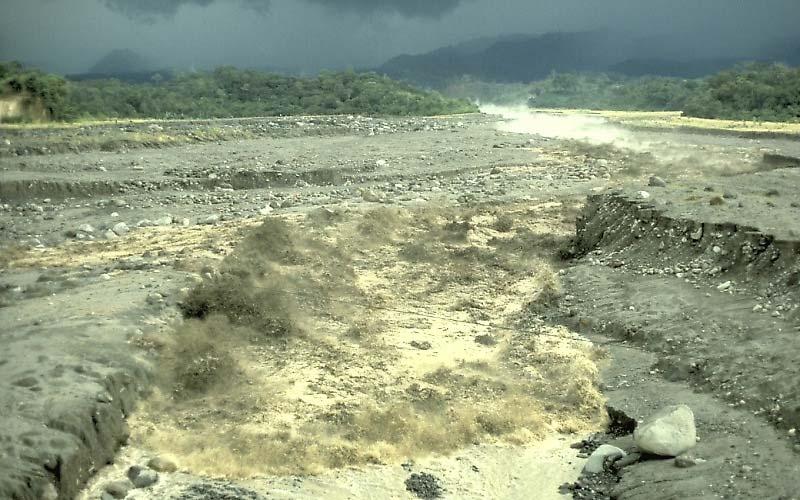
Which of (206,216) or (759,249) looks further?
(206,216)

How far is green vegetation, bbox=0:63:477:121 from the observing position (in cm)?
4062

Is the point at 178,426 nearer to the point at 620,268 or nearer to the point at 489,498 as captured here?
the point at 489,498

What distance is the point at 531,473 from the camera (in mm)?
10438

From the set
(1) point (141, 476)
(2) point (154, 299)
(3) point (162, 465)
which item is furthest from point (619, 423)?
(2) point (154, 299)

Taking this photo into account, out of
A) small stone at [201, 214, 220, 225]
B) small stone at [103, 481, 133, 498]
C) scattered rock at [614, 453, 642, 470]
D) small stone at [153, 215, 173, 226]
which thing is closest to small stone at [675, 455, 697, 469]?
scattered rock at [614, 453, 642, 470]

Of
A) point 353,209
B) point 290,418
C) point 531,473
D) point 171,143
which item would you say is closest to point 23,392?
point 290,418

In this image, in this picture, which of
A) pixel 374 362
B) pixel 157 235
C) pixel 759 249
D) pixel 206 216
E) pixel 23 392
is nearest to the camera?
pixel 23 392

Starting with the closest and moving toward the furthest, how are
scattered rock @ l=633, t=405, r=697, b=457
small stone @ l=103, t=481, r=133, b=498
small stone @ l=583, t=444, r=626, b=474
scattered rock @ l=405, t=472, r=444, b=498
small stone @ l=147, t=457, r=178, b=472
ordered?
small stone @ l=103, t=481, r=133, b=498
small stone @ l=147, t=457, r=178, b=472
scattered rock @ l=405, t=472, r=444, b=498
scattered rock @ l=633, t=405, r=697, b=457
small stone @ l=583, t=444, r=626, b=474

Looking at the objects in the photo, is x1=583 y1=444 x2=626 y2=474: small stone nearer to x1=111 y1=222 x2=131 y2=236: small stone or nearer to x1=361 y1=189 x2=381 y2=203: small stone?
x1=111 y1=222 x2=131 y2=236: small stone

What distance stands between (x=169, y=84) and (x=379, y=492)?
56439mm

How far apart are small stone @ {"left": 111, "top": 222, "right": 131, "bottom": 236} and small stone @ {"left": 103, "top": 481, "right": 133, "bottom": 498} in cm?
1097

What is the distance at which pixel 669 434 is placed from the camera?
1000cm

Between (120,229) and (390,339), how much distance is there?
→ 8.42 meters

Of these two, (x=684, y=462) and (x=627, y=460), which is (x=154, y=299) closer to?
(x=627, y=460)
